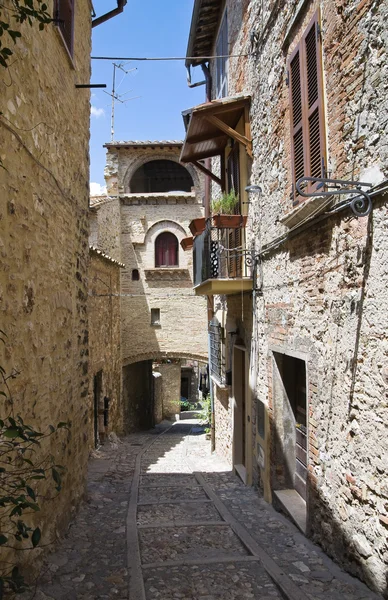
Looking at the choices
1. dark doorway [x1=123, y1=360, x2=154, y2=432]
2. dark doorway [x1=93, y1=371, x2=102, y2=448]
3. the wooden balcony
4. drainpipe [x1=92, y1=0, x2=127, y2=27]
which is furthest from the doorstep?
dark doorway [x1=123, y1=360, x2=154, y2=432]

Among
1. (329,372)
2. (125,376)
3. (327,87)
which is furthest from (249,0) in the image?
(125,376)

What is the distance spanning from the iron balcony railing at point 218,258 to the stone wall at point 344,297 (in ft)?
5.75

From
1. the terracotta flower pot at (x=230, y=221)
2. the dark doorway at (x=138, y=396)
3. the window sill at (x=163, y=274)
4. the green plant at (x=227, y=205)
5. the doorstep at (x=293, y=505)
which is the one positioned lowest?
the dark doorway at (x=138, y=396)

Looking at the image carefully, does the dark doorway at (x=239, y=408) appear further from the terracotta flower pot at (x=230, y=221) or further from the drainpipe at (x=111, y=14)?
the drainpipe at (x=111, y=14)

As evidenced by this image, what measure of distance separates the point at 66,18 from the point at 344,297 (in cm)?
461

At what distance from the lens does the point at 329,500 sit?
4.42 m

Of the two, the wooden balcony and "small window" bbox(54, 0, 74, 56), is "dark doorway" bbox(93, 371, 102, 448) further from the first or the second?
"small window" bbox(54, 0, 74, 56)

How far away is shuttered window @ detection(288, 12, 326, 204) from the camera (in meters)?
4.60

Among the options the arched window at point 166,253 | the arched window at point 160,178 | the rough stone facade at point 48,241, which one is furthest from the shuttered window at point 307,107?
the arched window at point 160,178

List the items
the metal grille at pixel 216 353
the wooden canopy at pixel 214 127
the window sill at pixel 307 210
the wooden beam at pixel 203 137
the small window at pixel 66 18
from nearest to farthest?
the window sill at pixel 307 210 < the small window at pixel 66 18 < the wooden canopy at pixel 214 127 < the wooden beam at pixel 203 137 < the metal grille at pixel 216 353

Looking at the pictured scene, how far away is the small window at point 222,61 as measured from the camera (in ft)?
33.0

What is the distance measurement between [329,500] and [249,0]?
25.0 ft

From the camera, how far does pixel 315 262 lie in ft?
15.8

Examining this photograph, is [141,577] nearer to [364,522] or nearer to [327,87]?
[364,522]
